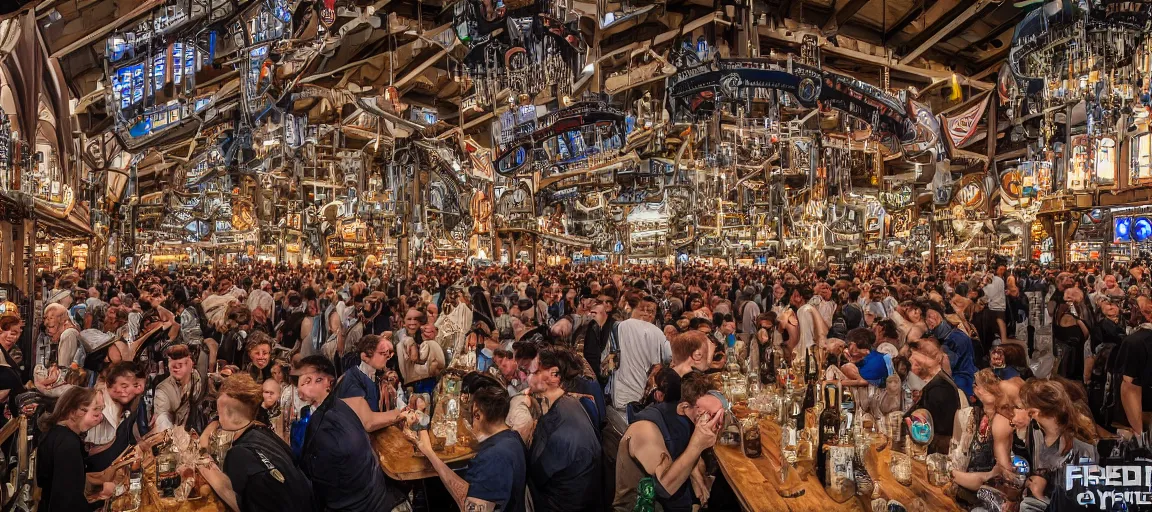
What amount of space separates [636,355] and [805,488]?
2.45 metres

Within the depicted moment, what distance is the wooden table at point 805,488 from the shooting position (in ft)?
10.8

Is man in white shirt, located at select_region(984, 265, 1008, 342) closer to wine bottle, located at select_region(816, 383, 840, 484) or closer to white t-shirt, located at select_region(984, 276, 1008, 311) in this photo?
white t-shirt, located at select_region(984, 276, 1008, 311)

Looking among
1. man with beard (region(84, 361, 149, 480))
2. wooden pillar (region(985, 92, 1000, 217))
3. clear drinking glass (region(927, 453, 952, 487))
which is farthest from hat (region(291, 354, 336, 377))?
wooden pillar (region(985, 92, 1000, 217))

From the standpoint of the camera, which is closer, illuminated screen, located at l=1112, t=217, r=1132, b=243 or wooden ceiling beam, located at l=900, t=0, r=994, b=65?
illuminated screen, located at l=1112, t=217, r=1132, b=243

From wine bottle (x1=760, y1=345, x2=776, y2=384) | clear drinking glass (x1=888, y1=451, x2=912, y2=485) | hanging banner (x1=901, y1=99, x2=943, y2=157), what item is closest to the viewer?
clear drinking glass (x1=888, y1=451, x2=912, y2=485)

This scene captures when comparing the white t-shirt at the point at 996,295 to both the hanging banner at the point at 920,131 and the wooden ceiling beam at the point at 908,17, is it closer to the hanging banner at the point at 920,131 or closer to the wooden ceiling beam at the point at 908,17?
the hanging banner at the point at 920,131

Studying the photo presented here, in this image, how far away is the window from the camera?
1730 cm

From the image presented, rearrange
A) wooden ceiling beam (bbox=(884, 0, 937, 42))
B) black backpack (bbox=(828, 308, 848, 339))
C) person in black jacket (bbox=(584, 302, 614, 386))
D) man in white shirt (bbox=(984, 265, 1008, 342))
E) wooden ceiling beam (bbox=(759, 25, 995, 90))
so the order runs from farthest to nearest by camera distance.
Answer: wooden ceiling beam (bbox=(759, 25, 995, 90))
wooden ceiling beam (bbox=(884, 0, 937, 42))
man in white shirt (bbox=(984, 265, 1008, 342))
black backpack (bbox=(828, 308, 848, 339))
person in black jacket (bbox=(584, 302, 614, 386))

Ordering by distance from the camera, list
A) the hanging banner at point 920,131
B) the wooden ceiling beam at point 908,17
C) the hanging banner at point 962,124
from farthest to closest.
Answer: the wooden ceiling beam at point 908,17 < the hanging banner at point 962,124 < the hanging banner at point 920,131

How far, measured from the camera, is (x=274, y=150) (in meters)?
17.1

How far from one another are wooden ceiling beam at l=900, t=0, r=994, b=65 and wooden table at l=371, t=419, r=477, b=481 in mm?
19500

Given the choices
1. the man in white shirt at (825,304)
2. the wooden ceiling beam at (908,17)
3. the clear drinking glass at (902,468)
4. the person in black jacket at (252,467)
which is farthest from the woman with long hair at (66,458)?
the wooden ceiling beam at (908,17)

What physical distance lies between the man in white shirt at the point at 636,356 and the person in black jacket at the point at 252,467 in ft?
9.56

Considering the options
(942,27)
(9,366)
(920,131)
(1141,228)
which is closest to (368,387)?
(9,366)
